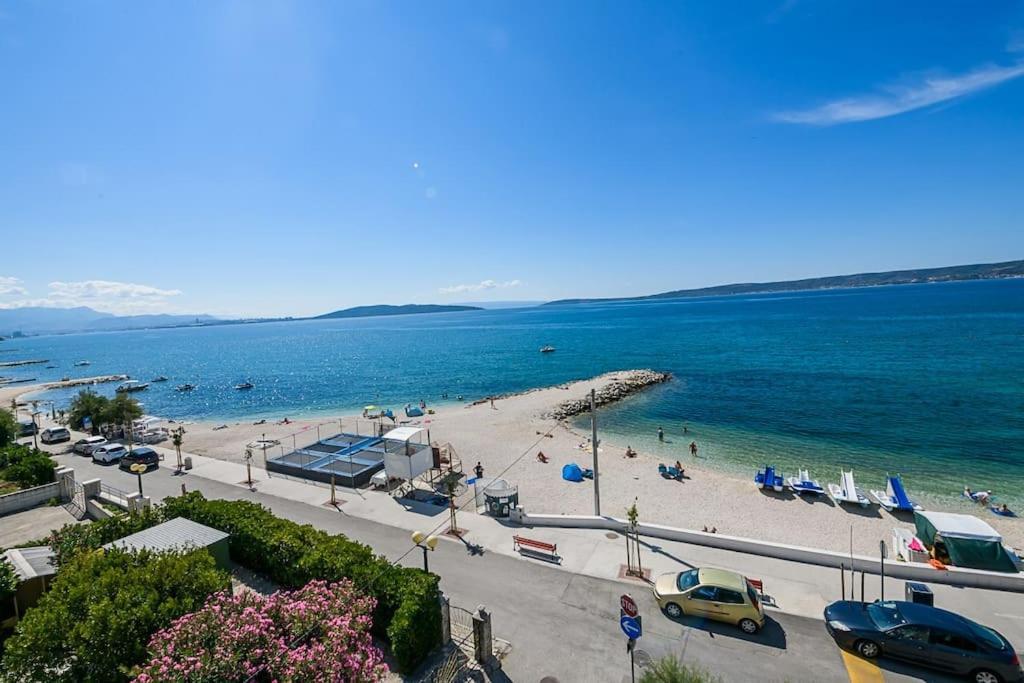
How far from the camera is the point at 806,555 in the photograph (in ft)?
49.9

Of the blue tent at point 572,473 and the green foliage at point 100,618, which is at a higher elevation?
the green foliage at point 100,618

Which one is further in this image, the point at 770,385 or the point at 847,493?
the point at 770,385

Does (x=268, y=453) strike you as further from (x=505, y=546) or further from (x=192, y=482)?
(x=505, y=546)

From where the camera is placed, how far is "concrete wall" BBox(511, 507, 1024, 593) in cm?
1373

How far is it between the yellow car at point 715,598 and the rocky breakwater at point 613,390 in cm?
2934

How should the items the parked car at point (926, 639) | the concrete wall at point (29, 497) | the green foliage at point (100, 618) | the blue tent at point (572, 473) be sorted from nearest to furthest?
the green foliage at point (100, 618) → the parked car at point (926, 639) → the concrete wall at point (29, 497) → the blue tent at point (572, 473)

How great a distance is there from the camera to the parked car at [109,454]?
30.6 metres

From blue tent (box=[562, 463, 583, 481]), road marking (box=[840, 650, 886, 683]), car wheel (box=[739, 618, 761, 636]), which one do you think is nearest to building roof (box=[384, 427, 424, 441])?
blue tent (box=[562, 463, 583, 481])

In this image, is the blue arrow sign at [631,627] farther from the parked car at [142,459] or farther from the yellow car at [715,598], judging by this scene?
the parked car at [142,459]

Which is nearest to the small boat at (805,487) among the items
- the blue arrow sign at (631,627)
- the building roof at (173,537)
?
the blue arrow sign at (631,627)

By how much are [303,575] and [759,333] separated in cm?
11916

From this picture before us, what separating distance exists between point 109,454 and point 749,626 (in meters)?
38.6

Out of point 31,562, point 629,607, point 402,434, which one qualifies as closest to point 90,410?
point 402,434

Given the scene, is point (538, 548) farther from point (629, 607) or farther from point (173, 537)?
point (173, 537)
